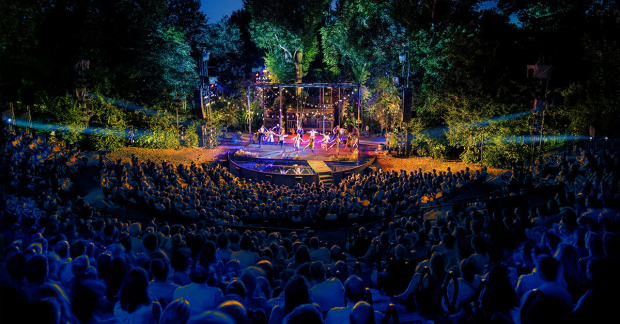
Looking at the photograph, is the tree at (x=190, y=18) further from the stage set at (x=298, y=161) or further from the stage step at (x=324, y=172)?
the stage step at (x=324, y=172)

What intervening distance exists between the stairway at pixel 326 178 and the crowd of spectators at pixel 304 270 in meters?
6.69

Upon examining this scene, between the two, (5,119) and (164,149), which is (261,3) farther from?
(5,119)

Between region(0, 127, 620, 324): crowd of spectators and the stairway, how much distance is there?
6685mm

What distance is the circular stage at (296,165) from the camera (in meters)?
15.0

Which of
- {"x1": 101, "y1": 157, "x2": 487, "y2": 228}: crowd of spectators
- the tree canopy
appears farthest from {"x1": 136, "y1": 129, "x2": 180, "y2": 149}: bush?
{"x1": 101, "y1": 157, "x2": 487, "y2": 228}: crowd of spectators

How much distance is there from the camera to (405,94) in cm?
1659

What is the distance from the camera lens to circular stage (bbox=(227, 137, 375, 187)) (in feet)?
49.3

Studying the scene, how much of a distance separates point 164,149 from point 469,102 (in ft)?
59.5

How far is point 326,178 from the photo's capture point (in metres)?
15.2

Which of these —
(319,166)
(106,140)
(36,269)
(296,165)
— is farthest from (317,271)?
(106,140)

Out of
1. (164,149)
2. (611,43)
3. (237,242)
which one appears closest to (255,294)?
(237,242)

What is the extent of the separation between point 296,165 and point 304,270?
13.4 metres

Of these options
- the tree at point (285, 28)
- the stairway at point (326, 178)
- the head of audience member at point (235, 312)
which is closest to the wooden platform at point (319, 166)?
the stairway at point (326, 178)

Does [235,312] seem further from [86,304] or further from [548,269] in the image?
[548,269]
